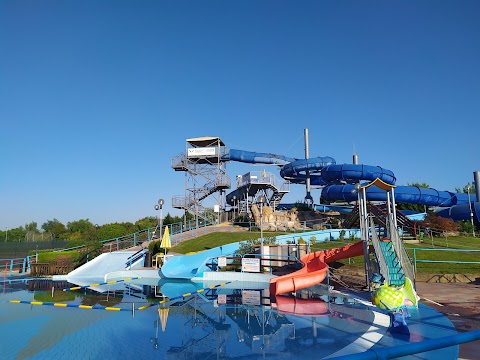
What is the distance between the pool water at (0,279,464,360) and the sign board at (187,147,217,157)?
95.2 feet

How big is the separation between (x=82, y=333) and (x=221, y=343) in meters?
3.51

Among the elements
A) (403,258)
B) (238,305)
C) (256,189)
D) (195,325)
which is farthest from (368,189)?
(195,325)

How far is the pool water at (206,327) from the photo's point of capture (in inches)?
245

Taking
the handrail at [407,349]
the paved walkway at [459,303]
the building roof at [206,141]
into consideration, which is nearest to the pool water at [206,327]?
the paved walkway at [459,303]

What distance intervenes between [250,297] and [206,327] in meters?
3.94

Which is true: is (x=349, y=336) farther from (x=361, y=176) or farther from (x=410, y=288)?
(x=361, y=176)

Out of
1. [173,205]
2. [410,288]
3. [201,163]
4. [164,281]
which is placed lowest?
[164,281]

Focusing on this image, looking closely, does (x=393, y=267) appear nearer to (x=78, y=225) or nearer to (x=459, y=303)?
(x=459, y=303)

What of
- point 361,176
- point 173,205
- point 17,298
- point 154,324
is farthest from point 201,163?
point 154,324

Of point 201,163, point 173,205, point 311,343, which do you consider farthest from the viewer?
point 201,163

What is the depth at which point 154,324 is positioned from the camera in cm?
840

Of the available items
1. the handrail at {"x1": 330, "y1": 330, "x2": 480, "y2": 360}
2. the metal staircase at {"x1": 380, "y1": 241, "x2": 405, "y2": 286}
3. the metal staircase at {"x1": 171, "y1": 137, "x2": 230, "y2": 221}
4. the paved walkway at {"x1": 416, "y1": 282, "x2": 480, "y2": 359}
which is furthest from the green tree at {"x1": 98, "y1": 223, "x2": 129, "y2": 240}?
the handrail at {"x1": 330, "y1": 330, "x2": 480, "y2": 360}

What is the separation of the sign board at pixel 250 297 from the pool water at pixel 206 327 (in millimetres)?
16

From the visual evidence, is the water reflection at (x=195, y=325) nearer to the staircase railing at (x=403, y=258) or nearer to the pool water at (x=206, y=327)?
the pool water at (x=206, y=327)
